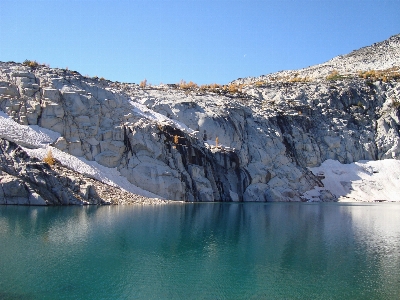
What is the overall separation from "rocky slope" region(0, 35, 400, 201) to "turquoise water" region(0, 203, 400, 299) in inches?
903

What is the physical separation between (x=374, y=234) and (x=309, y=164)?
5171 cm

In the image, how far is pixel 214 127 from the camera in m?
77.0

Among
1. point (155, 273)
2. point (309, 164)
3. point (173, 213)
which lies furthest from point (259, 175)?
point (155, 273)

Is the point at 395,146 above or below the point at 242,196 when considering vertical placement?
above

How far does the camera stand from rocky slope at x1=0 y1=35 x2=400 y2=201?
60844 millimetres

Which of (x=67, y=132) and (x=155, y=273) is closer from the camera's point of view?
(x=155, y=273)

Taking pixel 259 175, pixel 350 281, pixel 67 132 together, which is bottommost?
pixel 350 281

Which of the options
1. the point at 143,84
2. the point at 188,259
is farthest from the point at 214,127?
the point at 188,259

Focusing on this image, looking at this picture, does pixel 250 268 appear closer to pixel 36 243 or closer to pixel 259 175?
pixel 36 243

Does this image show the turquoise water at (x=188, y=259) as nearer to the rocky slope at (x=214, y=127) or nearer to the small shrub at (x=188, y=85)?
the rocky slope at (x=214, y=127)

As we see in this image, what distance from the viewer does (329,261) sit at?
24.4 meters

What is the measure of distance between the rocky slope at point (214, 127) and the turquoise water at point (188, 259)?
75.3 feet

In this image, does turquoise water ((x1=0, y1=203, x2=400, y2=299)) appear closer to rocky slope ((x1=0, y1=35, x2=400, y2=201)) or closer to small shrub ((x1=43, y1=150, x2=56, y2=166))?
small shrub ((x1=43, y1=150, x2=56, y2=166))

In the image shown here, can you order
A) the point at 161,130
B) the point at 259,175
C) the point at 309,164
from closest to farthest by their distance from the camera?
1. the point at 161,130
2. the point at 259,175
3. the point at 309,164
